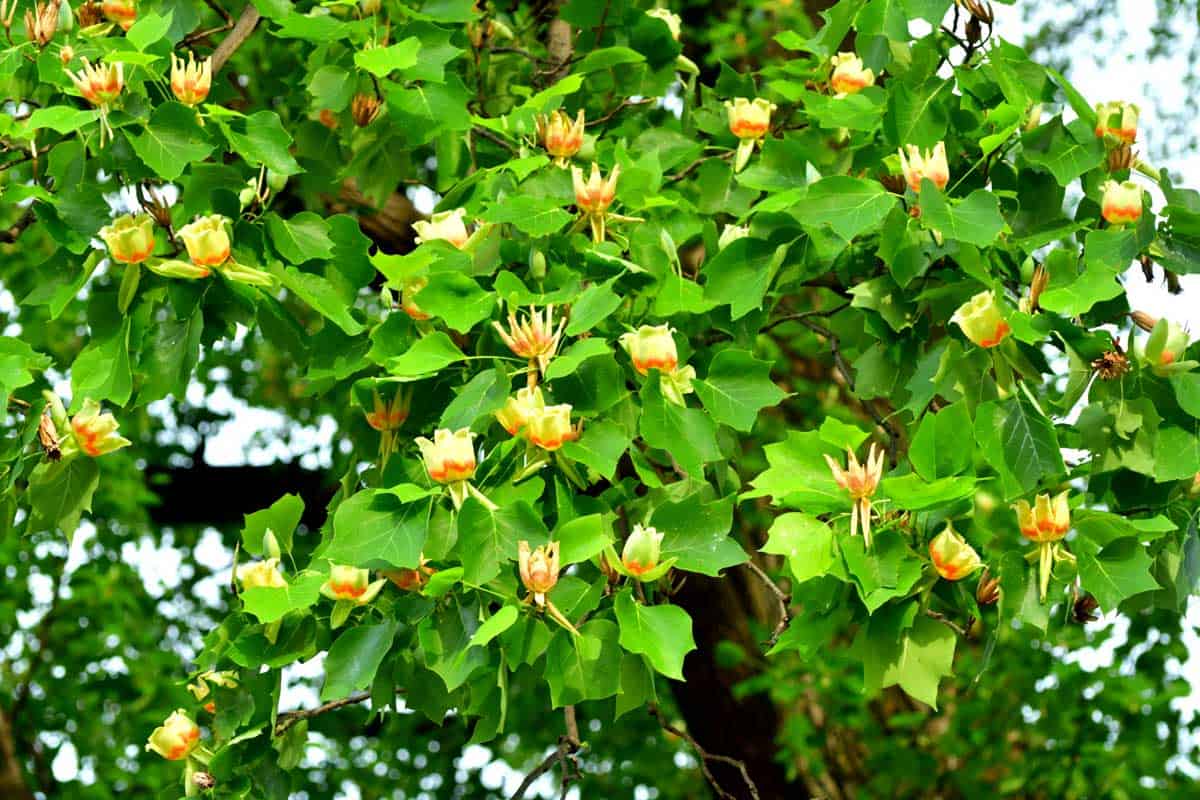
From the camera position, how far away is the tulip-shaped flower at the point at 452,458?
2.21 m

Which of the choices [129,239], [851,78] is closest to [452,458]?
[129,239]

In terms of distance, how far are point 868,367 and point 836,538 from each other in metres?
0.63

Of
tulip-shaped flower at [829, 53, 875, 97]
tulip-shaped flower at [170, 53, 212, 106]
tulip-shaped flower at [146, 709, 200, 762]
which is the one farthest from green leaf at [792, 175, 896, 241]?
tulip-shaped flower at [146, 709, 200, 762]

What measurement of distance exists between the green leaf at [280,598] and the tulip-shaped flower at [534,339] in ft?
1.69

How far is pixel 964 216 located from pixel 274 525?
1300mm

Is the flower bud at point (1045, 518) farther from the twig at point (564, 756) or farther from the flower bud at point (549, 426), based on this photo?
the twig at point (564, 756)

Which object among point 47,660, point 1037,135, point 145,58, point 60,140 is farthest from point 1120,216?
point 47,660

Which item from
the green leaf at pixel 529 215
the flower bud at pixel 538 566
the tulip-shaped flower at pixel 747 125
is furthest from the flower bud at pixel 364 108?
the flower bud at pixel 538 566

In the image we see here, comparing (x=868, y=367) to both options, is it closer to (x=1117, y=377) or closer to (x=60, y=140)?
(x=1117, y=377)

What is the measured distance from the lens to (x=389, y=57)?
2676 mm

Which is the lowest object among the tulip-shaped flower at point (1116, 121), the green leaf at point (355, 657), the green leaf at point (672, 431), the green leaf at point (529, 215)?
the green leaf at point (355, 657)

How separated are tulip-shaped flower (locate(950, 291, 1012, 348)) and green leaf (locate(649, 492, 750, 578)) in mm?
448

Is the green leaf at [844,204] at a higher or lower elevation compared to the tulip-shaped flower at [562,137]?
higher

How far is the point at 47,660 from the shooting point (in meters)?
6.38
